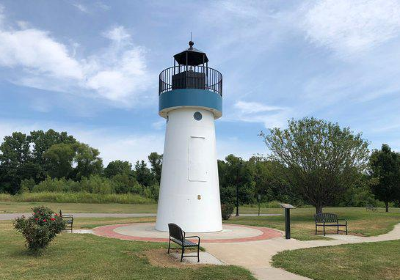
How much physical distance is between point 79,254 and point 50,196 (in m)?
39.4

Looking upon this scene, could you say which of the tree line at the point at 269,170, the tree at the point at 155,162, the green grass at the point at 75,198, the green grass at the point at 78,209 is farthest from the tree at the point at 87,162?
the green grass at the point at 78,209

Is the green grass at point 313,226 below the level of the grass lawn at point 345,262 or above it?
below

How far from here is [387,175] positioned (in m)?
30.3

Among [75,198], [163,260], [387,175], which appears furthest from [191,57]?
[75,198]

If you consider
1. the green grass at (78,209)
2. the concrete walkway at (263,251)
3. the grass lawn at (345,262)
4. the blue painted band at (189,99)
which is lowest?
the green grass at (78,209)

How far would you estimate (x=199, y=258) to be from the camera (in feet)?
29.7

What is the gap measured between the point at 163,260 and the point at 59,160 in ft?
219

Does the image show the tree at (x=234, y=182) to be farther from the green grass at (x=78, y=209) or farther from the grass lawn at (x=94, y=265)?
the grass lawn at (x=94, y=265)

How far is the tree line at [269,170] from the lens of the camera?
23719 millimetres

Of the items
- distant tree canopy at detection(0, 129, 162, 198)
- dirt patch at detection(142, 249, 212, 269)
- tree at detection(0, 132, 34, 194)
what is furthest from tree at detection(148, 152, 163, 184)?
dirt patch at detection(142, 249, 212, 269)

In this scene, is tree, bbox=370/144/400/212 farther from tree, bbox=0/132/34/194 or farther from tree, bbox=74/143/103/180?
tree, bbox=0/132/34/194

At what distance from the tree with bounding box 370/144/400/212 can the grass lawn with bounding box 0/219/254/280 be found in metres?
25.5

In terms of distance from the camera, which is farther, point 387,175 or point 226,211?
point 387,175

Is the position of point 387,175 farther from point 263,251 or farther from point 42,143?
point 42,143
